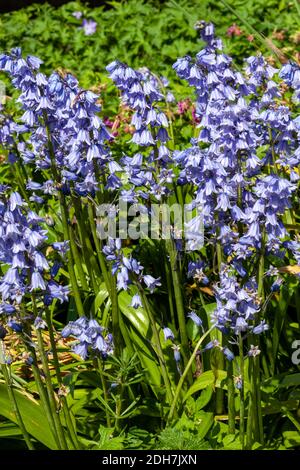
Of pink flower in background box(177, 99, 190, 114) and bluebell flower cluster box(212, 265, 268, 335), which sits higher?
pink flower in background box(177, 99, 190, 114)

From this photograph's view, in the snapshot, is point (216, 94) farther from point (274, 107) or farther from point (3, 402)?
point (3, 402)

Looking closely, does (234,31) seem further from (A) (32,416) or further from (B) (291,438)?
(A) (32,416)

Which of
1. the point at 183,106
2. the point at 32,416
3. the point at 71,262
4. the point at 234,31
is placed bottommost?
the point at 32,416

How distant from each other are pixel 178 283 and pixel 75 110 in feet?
3.01

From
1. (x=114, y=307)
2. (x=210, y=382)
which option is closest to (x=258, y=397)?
(x=210, y=382)

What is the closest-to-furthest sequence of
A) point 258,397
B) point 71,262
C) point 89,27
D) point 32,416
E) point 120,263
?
1. point 120,263
2. point 258,397
3. point 32,416
4. point 71,262
5. point 89,27

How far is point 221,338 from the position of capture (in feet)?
11.7

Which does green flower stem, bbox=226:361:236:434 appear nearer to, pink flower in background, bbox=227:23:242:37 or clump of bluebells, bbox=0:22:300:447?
clump of bluebells, bbox=0:22:300:447

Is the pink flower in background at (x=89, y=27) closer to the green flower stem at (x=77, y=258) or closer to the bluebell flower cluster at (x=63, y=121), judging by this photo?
the green flower stem at (x=77, y=258)

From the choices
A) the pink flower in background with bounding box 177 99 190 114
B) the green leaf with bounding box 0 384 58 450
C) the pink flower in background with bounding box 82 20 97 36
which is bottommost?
the green leaf with bounding box 0 384 58 450

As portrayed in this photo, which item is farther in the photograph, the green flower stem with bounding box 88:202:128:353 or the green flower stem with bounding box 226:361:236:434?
the green flower stem with bounding box 88:202:128:353

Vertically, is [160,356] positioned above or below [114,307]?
below

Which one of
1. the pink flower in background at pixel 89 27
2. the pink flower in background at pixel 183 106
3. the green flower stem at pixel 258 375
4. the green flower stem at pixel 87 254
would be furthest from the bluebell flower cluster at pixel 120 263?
the pink flower in background at pixel 89 27

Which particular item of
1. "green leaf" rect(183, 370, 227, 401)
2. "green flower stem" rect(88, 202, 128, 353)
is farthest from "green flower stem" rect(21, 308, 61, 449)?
"green leaf" rect(183, 370, 227, 401)
